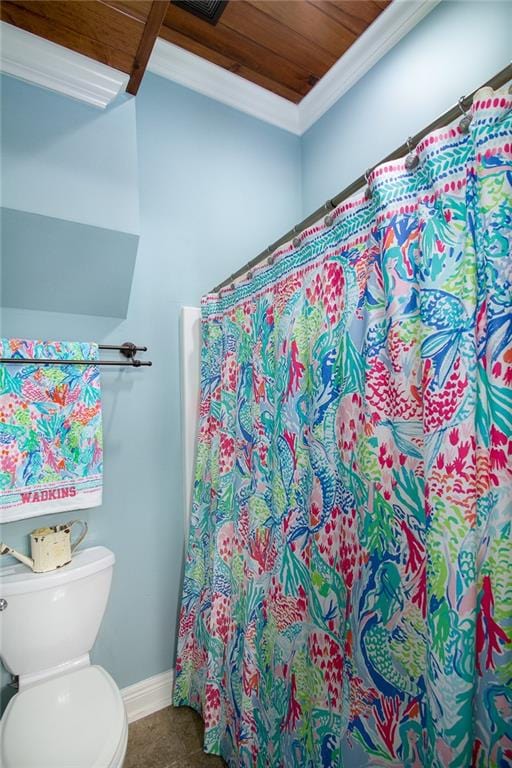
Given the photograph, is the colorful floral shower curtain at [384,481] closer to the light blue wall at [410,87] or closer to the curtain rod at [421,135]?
the curtain rod at [421,135]

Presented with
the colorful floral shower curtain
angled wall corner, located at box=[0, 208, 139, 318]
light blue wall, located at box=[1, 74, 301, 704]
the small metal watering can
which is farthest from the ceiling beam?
the small metal watering can

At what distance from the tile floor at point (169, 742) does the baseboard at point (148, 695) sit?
2 centimetres

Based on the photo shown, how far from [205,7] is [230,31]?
141 millimetres

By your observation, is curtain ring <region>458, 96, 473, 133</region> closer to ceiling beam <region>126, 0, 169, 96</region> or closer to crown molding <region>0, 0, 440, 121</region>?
ceiling beam <region>126, 0, 169, 96</region>

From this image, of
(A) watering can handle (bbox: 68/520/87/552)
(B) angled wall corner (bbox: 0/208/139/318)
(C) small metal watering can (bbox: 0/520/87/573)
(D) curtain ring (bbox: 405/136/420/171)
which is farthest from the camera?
(A) watering can handle (bbox: 68/520/87/552)

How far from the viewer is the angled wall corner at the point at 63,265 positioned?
1.15m

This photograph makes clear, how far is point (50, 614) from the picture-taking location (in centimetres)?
122

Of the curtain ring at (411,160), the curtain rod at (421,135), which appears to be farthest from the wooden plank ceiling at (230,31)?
the curtain ring at (411,160)

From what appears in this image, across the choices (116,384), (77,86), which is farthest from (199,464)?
(77,86)

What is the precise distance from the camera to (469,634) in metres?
0.59

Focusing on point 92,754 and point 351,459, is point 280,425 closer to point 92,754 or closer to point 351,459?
point 351,459

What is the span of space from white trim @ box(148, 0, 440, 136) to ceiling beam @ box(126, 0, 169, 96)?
0.61 meters

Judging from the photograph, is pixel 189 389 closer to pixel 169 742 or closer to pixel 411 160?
pixel 411 160

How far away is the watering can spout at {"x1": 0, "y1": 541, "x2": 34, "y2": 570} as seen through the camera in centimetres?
121
